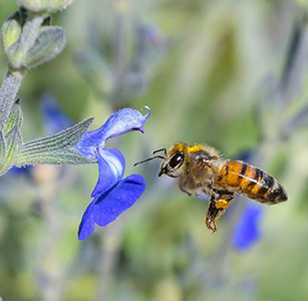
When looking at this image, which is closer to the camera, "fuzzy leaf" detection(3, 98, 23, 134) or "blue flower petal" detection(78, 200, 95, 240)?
"blue flower petal" detection(78, 200, 95, 240)

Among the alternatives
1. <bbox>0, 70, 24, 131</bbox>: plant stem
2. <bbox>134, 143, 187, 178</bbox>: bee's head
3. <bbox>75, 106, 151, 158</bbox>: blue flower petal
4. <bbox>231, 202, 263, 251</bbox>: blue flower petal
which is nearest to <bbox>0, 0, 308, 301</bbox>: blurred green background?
<bbox>231, 202, 263, 251</bbox>: blue flower petal

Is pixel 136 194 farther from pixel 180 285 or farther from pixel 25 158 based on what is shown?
pixel 180 285

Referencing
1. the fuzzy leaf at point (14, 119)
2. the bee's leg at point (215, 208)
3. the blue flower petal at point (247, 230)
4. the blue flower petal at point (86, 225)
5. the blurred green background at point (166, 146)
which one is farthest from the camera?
the blue flower petal at point (247, 230)

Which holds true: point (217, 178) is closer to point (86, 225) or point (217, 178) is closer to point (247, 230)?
point (86, 225)

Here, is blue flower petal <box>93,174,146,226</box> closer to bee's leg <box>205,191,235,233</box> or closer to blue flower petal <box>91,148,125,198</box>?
blue flower petal <box>91,148,125,198</box>

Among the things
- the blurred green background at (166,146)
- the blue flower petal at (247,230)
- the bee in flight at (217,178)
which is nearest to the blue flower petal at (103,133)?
the bee in flight at (217,178)

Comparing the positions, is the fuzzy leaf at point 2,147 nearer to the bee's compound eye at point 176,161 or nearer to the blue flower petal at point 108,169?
the blue flower petal at point 108,169

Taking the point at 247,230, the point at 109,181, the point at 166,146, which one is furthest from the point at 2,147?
the point at 166,146
